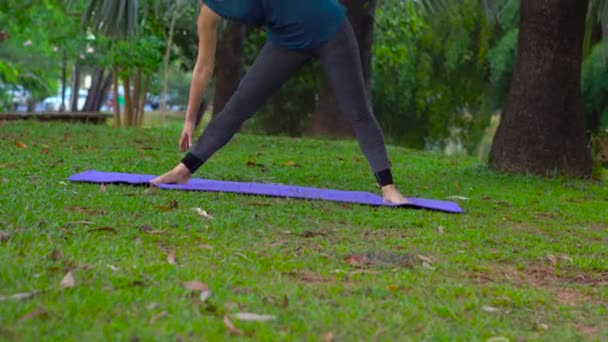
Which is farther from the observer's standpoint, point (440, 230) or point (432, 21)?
point (432, 21)

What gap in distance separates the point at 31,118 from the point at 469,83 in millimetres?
12174

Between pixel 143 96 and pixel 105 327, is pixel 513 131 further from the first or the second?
pixel 143 96

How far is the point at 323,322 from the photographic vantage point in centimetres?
358

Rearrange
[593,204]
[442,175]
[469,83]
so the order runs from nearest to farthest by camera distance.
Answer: [593,204] → [442,175] → [469,83]

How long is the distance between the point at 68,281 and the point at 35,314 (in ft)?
1.57

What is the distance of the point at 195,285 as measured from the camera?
3.95 m

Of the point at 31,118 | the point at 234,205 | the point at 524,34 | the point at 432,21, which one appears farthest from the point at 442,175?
the point at 432,21

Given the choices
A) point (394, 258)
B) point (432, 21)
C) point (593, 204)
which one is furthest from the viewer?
point (432, 21)

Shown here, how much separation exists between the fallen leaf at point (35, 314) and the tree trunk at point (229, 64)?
50.1ft

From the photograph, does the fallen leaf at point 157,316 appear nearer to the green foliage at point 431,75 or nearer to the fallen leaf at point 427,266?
the fallen leaf at point 427,266

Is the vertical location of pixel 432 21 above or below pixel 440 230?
above

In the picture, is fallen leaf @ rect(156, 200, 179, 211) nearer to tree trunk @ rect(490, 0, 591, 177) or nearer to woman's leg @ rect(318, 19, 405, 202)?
woman's leg @ rect(318, 19, 405, 202)

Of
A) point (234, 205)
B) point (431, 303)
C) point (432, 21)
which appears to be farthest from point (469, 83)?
point (431, 303)

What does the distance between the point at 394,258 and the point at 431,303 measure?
907mm
